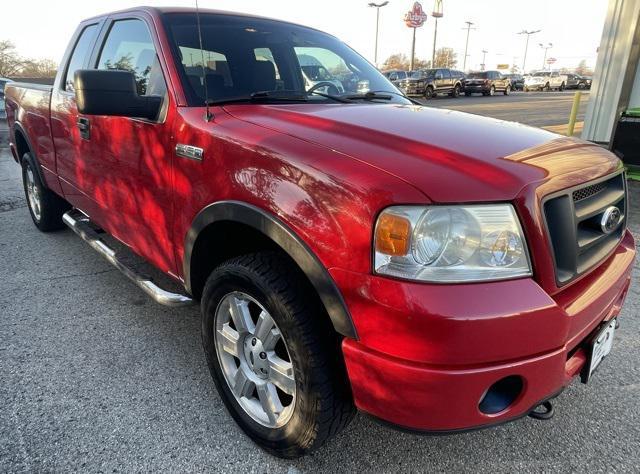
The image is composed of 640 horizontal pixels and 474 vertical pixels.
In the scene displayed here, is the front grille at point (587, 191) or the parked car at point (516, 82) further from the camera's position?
the parked car at point (516, 82)

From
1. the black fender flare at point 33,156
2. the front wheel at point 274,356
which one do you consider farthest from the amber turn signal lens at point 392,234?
the black fender flare at point 33,156

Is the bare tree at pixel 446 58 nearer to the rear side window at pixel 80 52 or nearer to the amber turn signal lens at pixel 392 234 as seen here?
the rear side window at pixel 80 52

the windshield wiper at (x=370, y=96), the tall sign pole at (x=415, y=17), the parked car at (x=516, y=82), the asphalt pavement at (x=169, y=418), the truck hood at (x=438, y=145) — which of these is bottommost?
the parked car at (x=516, y=82)

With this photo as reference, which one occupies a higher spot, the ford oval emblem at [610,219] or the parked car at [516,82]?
the ford oval emblem at [610,219]

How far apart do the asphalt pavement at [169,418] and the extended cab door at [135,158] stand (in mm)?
583

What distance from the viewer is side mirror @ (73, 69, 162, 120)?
85.5 inches

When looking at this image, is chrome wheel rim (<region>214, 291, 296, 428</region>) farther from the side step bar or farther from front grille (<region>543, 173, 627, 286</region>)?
front grille (<region>543, 173, 627, 286</region>)

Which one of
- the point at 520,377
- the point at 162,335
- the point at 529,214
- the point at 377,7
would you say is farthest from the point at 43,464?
the point at 377,7

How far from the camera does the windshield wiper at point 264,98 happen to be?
2.39m

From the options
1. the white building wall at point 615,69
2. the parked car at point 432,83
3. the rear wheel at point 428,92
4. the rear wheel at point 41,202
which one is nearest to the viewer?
the rear wheel at point 41,202

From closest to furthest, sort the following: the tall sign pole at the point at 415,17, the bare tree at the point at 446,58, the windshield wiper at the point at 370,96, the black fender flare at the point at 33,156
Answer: the windshield wiper at the point at 370,96 → the black fender flare at the point at 33,156 → the tall sign pole at the point at 415,17 → the bare tree at the point at 446,58

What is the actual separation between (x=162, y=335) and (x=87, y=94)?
5.00 ft

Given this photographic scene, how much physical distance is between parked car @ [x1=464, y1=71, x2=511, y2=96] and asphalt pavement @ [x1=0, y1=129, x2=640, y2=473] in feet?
106

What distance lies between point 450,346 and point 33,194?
192 inches
